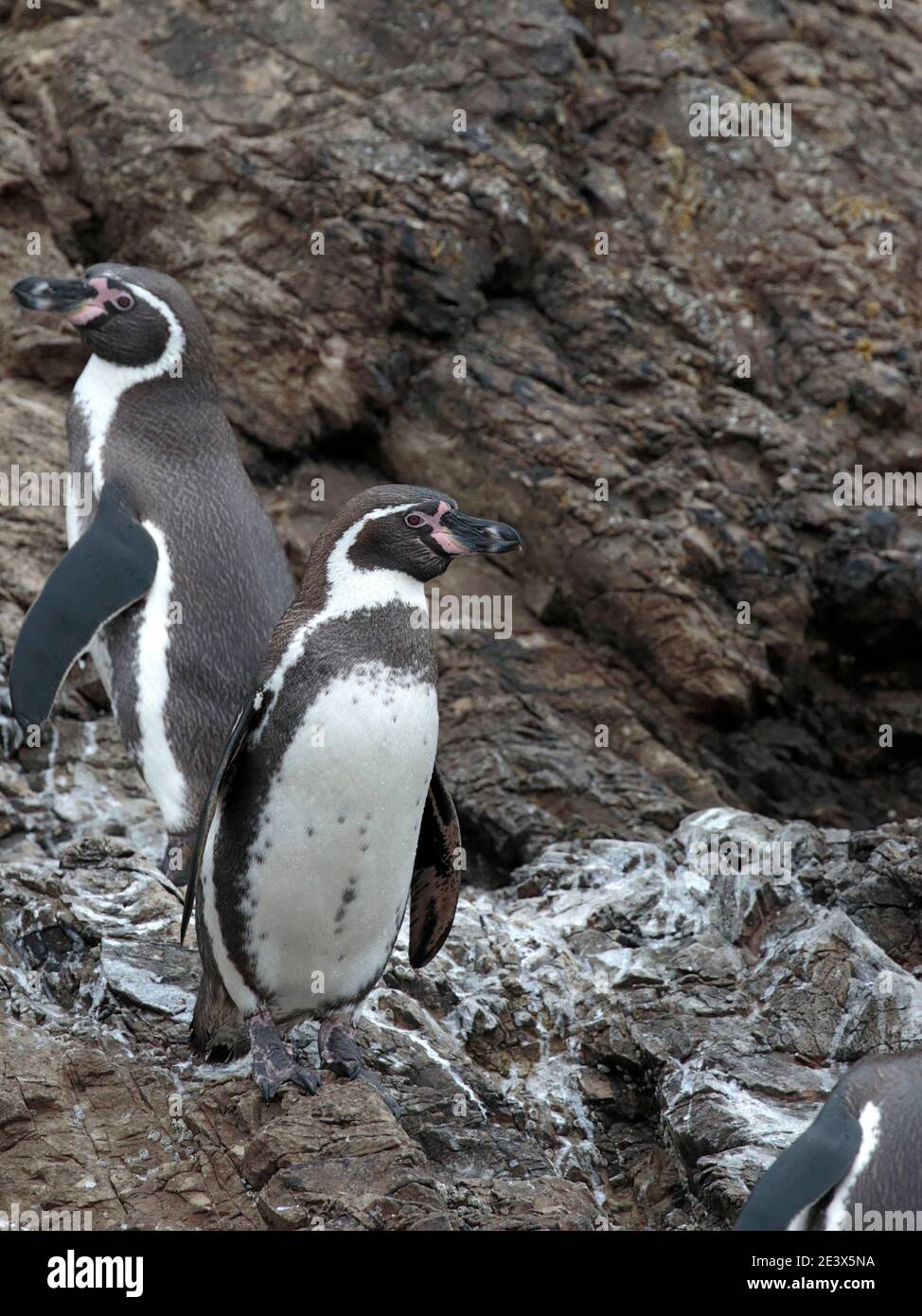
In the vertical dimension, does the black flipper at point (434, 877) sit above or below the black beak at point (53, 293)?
below

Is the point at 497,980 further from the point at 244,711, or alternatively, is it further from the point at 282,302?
the point at 282,302

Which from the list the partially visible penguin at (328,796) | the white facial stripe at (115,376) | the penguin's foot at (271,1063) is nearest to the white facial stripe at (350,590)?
the partially visible penguin at (328,796)

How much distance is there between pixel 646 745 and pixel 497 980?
1.98m

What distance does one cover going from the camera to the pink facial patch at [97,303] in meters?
5.59

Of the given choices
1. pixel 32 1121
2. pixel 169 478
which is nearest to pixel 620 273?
pixel 169 478

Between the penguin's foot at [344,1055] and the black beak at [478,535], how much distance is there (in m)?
1.29

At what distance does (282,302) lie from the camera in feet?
24.3

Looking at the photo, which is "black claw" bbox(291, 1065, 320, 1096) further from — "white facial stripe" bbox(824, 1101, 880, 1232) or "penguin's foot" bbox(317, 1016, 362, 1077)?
"white facial stripe" bbox(824, 1101, 880, 1232)

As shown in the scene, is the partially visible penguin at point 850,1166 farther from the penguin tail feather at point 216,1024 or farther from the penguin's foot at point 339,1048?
the penguin tail feather at point 216,1024

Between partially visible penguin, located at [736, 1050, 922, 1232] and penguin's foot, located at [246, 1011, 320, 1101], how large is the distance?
116cm

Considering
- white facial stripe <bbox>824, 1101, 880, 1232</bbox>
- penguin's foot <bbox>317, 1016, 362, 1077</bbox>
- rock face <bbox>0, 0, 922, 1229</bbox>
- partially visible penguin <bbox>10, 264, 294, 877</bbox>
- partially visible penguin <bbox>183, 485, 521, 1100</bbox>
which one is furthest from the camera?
rock face <bbox>0, 0, 922, 1229</bbox>

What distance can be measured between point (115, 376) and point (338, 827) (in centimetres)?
220

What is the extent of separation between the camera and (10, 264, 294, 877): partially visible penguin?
4961 millimetres

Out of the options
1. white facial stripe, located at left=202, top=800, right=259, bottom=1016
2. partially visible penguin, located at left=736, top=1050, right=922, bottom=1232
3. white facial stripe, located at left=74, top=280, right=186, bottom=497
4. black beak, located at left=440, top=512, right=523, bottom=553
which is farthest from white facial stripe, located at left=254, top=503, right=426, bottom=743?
partially visible penguin, located at left=736, top=1050, right=922, bottom=1232
